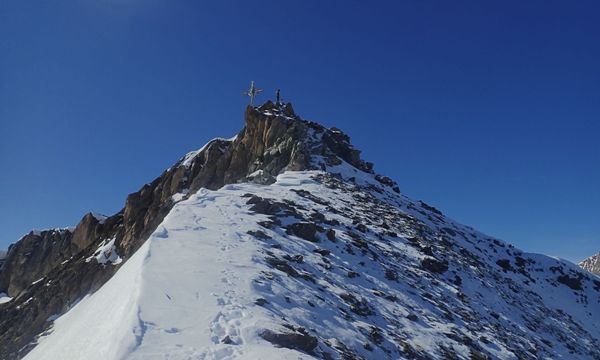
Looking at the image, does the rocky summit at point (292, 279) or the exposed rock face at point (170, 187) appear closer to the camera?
the rocky summit at point (292, 279)

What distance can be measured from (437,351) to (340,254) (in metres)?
7.54

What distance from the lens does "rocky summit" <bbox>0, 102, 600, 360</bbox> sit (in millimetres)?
12633

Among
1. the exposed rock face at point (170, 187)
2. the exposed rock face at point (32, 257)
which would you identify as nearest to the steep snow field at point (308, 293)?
the exposed rock face at point (170, 187)

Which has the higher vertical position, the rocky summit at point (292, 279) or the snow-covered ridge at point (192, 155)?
the snow-covered ridge at point (192, 155)

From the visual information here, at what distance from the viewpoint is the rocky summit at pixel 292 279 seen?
12.6 meters

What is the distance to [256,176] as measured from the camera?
40.8 meters

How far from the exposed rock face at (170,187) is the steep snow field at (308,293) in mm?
9294

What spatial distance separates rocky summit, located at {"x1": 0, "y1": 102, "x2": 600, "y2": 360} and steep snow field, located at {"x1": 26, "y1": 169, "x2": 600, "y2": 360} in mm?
79

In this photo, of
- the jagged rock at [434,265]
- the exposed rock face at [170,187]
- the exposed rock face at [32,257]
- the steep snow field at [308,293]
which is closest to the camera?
the steep snow field at [308,293]

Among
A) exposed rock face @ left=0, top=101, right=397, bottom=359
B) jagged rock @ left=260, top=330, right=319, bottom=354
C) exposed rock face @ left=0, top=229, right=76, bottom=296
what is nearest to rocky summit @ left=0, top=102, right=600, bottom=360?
jagged rock @ left=260, top=330, right=319, bottom=354

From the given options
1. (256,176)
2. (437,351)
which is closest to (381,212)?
(256,176)

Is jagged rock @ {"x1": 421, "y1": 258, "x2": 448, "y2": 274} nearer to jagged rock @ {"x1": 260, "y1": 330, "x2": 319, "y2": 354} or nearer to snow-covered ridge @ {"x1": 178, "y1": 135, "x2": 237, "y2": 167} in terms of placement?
jagged rock @ {"x1": 260, "y1": 330, "x2": 319, "y2": 354}

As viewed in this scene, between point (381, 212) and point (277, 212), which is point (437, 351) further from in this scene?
point (381, 212)

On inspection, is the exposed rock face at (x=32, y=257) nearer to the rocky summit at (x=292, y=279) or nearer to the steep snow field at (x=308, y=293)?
the rocky summit at (x=292, y=279)
